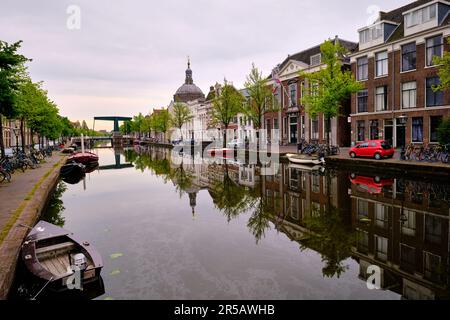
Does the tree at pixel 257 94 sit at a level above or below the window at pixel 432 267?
above

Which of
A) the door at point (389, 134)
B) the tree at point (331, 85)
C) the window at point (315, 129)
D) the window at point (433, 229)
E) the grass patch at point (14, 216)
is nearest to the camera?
the grass patch at point (14, 216)

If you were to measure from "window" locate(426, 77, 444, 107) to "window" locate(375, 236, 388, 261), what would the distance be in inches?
1105

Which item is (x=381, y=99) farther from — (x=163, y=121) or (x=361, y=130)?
(x=163, y=121)

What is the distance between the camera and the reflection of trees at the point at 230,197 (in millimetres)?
14302

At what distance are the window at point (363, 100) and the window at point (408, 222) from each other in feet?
98.1

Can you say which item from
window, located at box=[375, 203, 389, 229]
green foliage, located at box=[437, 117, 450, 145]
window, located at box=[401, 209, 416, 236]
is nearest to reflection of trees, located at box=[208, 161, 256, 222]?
window, located at box=[375, 203, 389, 229]

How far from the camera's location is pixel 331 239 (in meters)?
9.95

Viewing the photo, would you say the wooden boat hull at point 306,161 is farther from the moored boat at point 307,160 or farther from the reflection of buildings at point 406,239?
the reflection of buildings at point 406,239

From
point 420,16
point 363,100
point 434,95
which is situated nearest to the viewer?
point 434,95

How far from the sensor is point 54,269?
7125 millimetres

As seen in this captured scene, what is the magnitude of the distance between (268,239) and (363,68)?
36.1 m

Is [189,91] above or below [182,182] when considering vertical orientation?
above

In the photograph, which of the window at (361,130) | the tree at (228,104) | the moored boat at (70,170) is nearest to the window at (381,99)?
the window at (361,130)

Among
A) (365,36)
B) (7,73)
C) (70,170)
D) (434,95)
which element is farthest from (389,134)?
(7,73)
